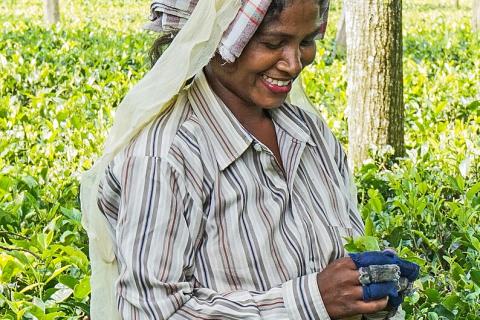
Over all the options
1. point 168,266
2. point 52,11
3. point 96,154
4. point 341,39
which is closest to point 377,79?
point 96,154

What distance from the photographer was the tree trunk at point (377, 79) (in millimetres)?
4777

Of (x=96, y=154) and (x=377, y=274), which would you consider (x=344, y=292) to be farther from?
(x=96, y=154)

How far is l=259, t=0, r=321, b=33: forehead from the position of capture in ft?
6.43

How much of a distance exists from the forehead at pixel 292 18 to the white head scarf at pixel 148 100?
0.15 ft

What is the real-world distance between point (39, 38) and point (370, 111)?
15.4 feet

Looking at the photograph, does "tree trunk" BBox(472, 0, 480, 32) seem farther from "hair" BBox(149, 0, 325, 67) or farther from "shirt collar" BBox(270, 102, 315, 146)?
"hair" BBox(149, 0, 325, 67)

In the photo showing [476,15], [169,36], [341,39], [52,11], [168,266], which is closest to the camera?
[168,266]

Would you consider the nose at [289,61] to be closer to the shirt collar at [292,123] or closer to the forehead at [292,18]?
the forehead at [292,18]

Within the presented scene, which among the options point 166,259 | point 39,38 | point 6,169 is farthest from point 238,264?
point 39,38

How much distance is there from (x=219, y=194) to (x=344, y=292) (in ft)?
1.05

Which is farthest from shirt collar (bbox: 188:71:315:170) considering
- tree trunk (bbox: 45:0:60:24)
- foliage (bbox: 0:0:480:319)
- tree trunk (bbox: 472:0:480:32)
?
tree trunk (bbox: 45:0:60:24)

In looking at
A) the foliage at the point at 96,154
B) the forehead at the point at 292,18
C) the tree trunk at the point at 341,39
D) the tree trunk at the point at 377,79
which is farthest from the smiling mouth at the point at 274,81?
the tree trunk at the point at 341,39

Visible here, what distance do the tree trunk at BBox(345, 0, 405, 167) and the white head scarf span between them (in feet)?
9.26

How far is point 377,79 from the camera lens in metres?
4.80
